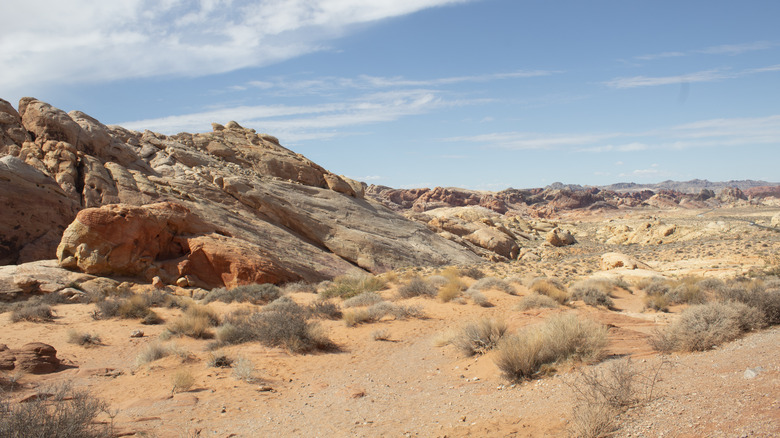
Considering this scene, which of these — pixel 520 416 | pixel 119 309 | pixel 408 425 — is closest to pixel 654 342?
pixel 520 416

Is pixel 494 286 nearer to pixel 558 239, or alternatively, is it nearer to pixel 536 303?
pixel 536 303

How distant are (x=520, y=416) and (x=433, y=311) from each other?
7.74 meters

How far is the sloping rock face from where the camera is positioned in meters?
16.9

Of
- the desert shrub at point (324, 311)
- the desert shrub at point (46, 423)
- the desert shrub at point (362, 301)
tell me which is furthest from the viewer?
the desert shrub at point (362, 301)

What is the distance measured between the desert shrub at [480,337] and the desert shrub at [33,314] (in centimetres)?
1051

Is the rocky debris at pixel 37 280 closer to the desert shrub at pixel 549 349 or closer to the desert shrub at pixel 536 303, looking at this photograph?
the desert shrub at pixel 536 303

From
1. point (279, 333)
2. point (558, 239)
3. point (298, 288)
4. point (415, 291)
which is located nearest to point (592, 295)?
point (415, 291)

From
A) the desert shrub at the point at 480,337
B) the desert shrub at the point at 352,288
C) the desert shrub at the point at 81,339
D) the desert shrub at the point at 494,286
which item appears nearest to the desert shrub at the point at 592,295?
the desert shrub at the point at 494,286

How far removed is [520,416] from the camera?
5145 mm

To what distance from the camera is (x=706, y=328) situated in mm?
6680

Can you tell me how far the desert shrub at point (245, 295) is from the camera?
47.0ft

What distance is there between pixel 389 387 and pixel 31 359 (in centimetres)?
640

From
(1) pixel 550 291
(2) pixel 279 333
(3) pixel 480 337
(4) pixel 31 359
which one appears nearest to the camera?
(4) pixel 31 359

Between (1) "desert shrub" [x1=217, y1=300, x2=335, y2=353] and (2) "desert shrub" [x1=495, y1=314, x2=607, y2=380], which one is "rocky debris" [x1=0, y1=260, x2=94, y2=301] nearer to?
(1) "desert shrub" [x1=217, y1=300, x2=335, y2=353]
